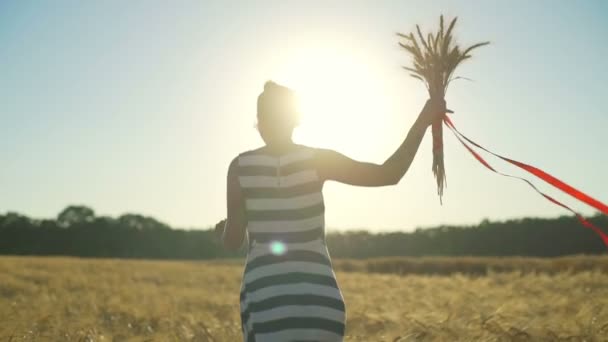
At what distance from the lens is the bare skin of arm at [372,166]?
2.22m

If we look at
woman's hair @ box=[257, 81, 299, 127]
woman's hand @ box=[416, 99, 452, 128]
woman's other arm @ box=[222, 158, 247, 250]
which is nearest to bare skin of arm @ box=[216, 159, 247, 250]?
woman's other arm @ box=[222, 158, 247, 250]

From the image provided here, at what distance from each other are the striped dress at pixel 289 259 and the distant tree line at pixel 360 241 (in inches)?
639

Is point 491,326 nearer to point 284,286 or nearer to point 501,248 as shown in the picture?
point 284,286

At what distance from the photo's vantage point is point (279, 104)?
7.59 ft

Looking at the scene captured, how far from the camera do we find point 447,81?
2678 mm

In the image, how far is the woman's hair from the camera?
7.59 feet

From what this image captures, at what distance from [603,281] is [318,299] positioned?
33.1 feet

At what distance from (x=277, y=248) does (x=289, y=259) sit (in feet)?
0.19

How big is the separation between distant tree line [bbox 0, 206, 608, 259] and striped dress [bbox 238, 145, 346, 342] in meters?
16.2

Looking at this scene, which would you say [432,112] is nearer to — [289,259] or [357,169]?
[357,169]

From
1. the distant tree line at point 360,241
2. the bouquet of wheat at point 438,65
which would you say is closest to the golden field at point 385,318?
the bouquet of wheat at point 438,65

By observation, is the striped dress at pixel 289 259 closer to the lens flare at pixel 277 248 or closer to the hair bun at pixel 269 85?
the lens flare at pixel 277 248

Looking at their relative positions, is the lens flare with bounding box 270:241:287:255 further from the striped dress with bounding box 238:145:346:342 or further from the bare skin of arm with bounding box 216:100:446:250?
the bare skin of arm with bounding box 216:100:446:250

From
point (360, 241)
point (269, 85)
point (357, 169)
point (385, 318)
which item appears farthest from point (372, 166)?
point (360, 241)
